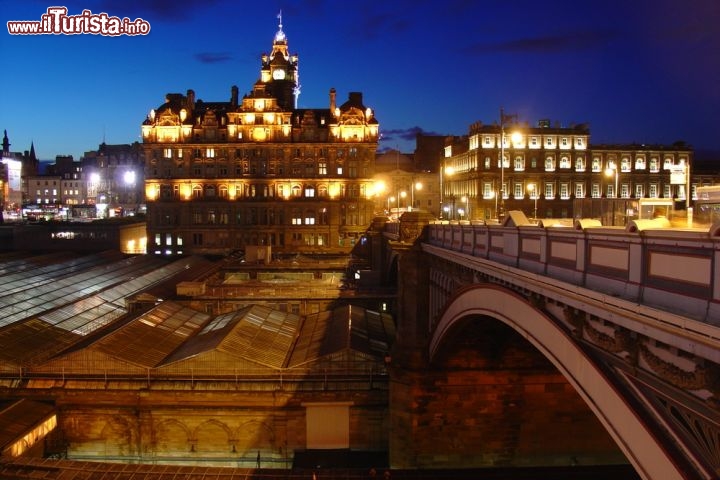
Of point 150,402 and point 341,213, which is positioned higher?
point 341,213

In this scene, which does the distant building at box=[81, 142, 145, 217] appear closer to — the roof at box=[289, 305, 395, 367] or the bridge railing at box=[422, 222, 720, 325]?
the roof at box=[289, 305, 395, 367]

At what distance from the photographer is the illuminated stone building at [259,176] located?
88.0 metres

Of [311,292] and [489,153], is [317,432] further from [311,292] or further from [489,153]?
[489,153]

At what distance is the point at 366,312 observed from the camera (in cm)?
4959

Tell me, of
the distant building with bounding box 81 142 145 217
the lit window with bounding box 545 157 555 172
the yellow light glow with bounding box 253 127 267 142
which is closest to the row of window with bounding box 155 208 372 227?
the yellow light glow with bounding box 253 127 267 142

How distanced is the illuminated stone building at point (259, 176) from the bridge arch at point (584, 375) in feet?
228

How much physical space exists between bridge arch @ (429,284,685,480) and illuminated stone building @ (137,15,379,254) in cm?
6941

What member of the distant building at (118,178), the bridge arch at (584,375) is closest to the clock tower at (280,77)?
the distant building at (118,178)

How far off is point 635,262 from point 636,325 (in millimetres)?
1112

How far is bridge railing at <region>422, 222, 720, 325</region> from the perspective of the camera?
827 centimetres

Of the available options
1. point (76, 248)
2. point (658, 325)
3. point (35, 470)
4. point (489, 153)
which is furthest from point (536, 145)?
point (658, 325)

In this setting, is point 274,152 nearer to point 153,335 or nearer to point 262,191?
point 262,191

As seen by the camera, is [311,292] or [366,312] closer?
[366,312]

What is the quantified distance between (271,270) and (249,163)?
23934 millimetres
